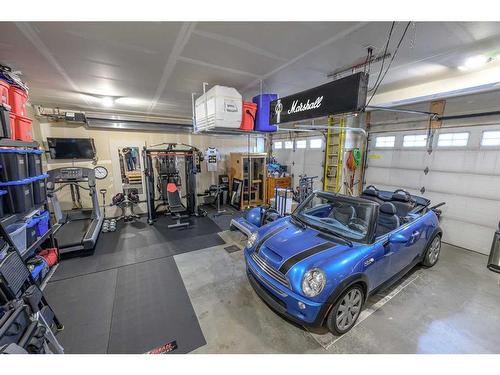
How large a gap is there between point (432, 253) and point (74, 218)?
24.3 ft

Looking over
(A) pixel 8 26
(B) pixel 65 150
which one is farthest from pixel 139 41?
(B) pixel 65 150

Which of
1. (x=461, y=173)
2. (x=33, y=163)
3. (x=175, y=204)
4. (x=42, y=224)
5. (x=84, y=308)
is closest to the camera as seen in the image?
(x=84, y=308)

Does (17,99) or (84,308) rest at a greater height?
(17,99)

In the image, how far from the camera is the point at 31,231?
8.78 ft

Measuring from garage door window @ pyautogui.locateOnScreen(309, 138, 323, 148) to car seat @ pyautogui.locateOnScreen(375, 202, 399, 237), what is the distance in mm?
4378

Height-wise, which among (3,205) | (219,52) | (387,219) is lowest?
(387,219)

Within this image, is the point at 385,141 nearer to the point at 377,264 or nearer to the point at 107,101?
the point at 377,264

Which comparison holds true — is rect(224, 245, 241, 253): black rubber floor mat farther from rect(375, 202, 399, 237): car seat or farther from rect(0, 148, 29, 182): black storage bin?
rect(0, 148, 29, 182): black storage bin

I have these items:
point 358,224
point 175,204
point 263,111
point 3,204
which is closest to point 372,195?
point 358,224

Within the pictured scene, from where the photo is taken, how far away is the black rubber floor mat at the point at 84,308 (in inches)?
77.0

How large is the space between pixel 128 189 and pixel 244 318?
4978mm

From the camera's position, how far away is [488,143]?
3.63 meters

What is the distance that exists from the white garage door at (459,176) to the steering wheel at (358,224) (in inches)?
130

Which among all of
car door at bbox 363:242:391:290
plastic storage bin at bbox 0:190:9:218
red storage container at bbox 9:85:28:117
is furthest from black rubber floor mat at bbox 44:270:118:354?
car door at bbox 363:242:391:290
